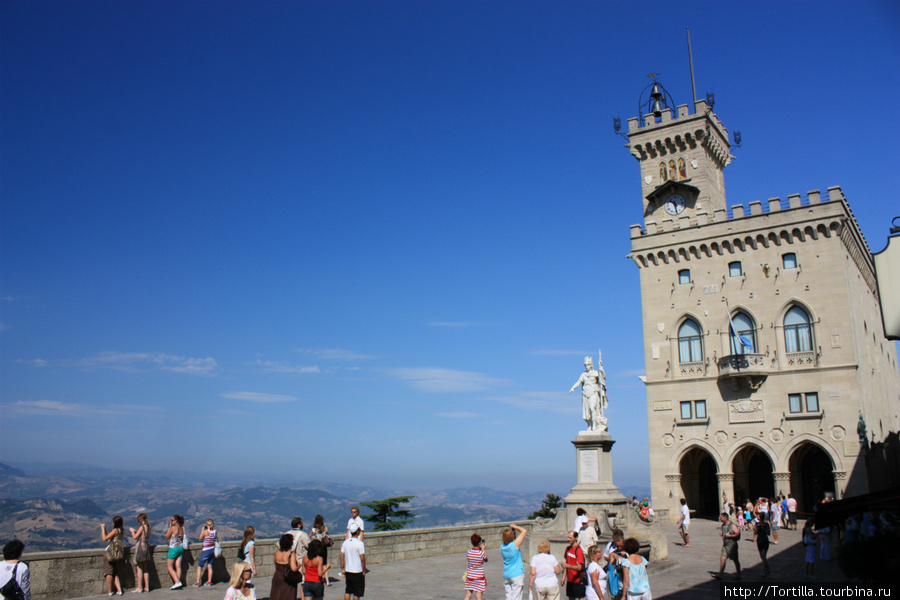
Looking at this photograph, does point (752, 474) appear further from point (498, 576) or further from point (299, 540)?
point (299, 540)

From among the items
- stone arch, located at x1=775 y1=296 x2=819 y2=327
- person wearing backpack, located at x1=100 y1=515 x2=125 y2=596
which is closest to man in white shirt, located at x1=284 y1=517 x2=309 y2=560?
person wearing backpack, located at x1=100 y1=515 x2=125 y2=596

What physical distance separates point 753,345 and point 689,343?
3.44m

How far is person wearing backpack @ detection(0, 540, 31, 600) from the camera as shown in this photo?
8.36m

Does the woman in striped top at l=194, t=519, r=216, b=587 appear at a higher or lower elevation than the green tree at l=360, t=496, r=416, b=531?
higher

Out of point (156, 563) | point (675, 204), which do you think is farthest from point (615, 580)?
point (675, 204)

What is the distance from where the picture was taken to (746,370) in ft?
116

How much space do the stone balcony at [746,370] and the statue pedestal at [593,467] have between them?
18.7 m

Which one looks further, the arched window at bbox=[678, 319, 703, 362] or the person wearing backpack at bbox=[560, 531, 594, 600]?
the arched window at bbox=[678, 319, 703, 362]

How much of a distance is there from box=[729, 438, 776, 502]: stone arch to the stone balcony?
300cm

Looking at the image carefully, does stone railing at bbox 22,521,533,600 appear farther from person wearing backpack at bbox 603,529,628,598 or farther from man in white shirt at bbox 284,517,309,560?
person wearing backpack at bbox 603,529,628,598

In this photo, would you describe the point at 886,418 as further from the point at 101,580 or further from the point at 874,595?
the point at 101,580

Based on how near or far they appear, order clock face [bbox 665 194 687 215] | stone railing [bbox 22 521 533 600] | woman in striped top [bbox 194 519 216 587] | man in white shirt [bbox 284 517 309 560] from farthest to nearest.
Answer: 1. clock face [bbox 665 194 687 215]
2. woman in striped top [bbox 194 519 216 587]
3. stone railing [bbox 22 521 533 600]
4. man in white shirt [bbox 284 517 309 560]

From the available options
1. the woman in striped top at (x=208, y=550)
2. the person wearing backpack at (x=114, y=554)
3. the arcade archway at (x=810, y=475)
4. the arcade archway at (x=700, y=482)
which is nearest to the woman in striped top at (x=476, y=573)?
the woman in striped top at (x=208, y=550)

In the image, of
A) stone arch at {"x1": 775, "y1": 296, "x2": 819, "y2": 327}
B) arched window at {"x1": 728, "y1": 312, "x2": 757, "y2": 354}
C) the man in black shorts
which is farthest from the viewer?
arched window at {"x1": 728, "y1": 312, "x2": 757, "y2": 354}
